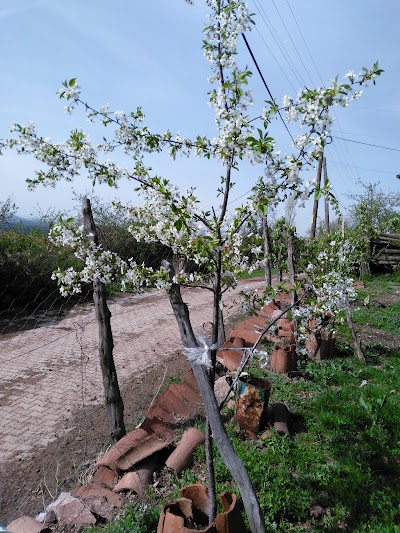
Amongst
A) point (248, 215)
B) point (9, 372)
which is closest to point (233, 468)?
point (248, 215)

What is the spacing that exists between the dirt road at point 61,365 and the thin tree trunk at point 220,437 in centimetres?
95

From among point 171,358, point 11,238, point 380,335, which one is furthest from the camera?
point 11,238

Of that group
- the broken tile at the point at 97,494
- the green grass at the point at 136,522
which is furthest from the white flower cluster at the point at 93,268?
the broken tile at the point at 97,494

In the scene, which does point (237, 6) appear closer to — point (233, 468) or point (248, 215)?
point (248, 215)

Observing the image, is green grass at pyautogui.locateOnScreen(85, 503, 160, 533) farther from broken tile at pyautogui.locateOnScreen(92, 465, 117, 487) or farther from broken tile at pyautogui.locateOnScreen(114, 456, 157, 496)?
broken tile at pyautogui.locateOnScreen(92, 465, 117, 487)

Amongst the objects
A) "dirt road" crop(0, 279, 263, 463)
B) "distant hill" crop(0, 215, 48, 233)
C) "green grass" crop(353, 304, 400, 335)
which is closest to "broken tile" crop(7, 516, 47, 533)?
"dirt road" crop(0, 279, 263, 463)

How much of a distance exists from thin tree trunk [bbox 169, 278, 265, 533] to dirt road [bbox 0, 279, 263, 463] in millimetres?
951

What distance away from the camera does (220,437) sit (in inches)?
92.7

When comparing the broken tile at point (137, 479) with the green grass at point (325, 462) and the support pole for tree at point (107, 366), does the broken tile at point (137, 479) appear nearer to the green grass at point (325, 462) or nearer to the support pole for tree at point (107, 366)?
the green grass at point (325, 462)

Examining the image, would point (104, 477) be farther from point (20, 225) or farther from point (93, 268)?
point (20, 225)

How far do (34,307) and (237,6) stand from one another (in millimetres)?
9834

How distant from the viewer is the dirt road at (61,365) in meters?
4.66

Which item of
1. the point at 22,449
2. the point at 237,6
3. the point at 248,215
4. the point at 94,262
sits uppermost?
the point at 237,6

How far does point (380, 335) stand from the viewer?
769 centimetres
